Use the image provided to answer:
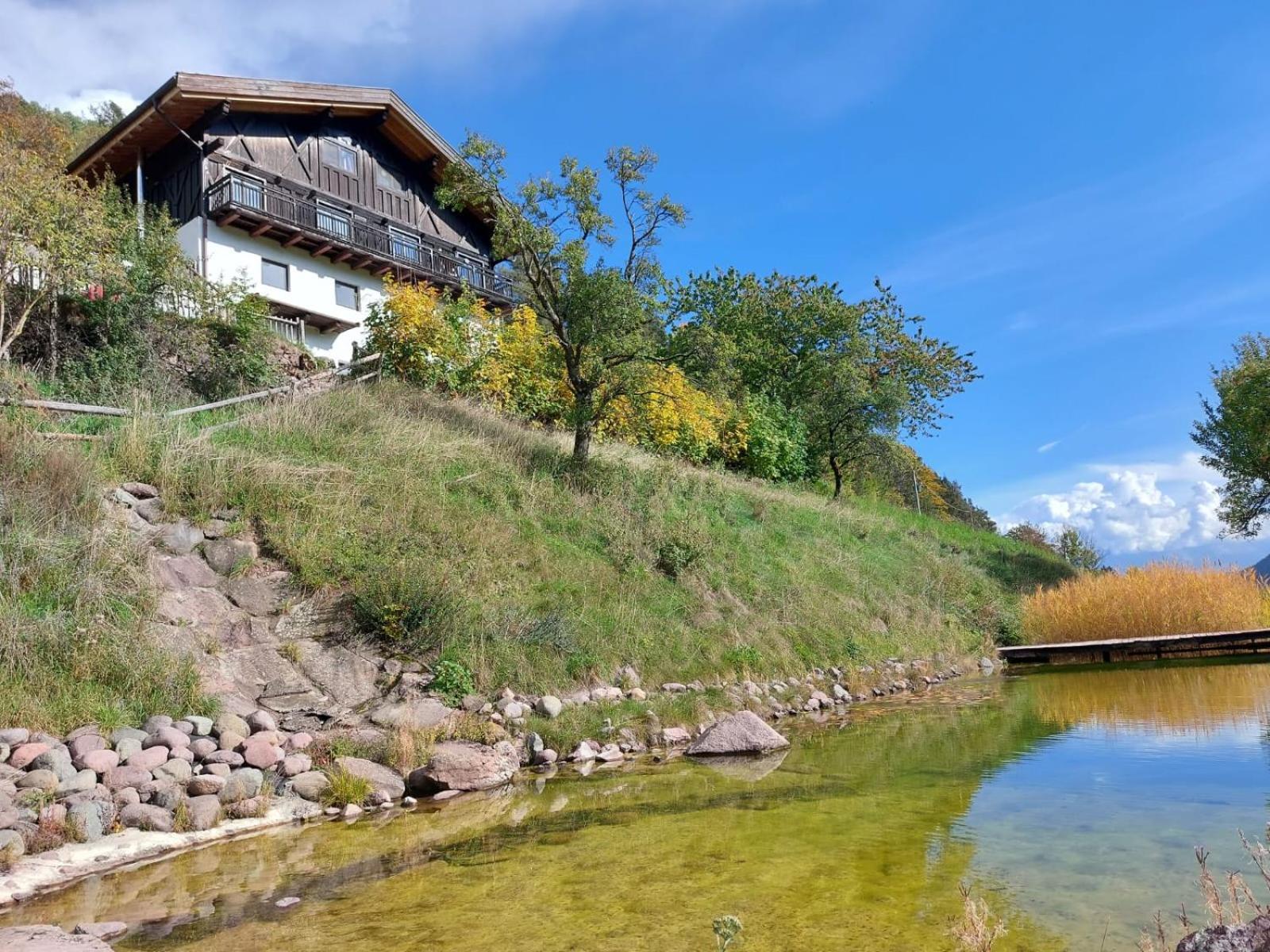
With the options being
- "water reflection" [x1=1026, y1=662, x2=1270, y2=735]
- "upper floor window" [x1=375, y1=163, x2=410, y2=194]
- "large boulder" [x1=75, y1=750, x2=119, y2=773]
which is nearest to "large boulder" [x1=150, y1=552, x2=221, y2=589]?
"large boulder" [x1=75, y1=750, x2=119, y2=773]

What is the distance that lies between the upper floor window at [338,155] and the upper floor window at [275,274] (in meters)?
4.22

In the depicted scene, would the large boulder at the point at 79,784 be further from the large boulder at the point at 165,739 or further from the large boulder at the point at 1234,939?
the large boulder at the point at 1234,939

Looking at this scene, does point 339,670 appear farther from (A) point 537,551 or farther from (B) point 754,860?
(B) point 754,860

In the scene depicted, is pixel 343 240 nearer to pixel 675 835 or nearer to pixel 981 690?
pixel 981 690

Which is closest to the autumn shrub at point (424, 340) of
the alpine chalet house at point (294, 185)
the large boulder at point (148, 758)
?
the alpine chalet house at point (294, 185)

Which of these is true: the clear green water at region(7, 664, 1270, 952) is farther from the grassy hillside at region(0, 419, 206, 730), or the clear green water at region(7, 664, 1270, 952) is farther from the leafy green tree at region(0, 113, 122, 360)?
the leafy green tree at region(0, 113, 122, 360)

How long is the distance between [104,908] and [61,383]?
1182cm

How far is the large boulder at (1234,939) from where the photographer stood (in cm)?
232

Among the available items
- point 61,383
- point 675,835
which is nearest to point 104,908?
point 675,835

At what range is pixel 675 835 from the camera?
20.9 ft

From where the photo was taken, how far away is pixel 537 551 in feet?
42.9

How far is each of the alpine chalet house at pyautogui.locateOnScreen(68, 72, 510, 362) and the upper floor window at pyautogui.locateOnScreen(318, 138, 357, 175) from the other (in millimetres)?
51

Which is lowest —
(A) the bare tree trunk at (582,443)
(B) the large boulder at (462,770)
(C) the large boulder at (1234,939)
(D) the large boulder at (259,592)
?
(B) the large boulder at (462,770)

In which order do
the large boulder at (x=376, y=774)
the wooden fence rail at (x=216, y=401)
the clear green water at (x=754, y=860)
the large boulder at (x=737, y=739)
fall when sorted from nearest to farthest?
1. the clear green water at (x=754, y=860)
2. the large boulder at (x=376, y=774)
3. the large boulder at (x=737, y=739)
4. the wooden fence rail at (x=216, y=401)
